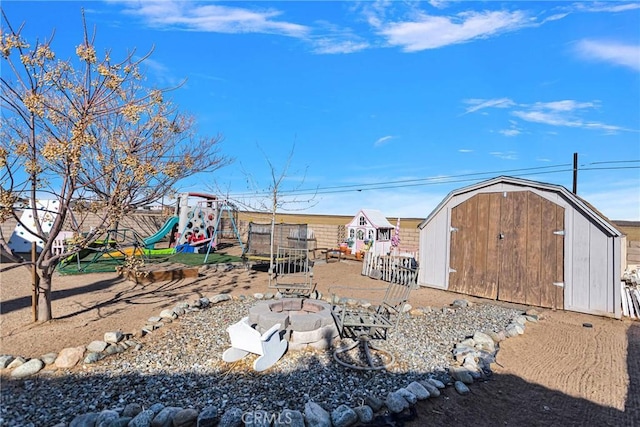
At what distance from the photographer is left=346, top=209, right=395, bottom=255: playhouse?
49.1ft

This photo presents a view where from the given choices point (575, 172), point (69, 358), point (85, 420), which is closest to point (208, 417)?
point (85, 420)

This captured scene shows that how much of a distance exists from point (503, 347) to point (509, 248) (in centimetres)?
386

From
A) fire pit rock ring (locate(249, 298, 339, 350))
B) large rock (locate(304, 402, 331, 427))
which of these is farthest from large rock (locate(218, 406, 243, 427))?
fire pit rock ring (locate(249, 298, 339, 350))

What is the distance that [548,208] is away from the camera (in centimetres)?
783

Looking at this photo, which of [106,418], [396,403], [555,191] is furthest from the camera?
[555,191]

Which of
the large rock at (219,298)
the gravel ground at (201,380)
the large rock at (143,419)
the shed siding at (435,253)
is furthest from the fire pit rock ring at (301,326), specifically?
the shed siding at (435,253)

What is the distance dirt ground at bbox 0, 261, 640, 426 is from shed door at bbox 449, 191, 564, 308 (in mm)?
567

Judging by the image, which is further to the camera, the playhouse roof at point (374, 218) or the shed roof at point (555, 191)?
the playhouse roof at point (374, 218)

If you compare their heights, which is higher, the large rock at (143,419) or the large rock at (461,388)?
the large rock at (143,419)

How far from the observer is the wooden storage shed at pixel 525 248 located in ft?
23.4

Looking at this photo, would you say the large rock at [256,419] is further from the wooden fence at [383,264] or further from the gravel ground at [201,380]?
the wooden fence at [383,264]

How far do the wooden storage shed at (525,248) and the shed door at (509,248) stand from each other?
0.06 ft

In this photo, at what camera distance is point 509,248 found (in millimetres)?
8273

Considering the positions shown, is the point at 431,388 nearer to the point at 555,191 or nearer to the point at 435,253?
the point at 555,191
